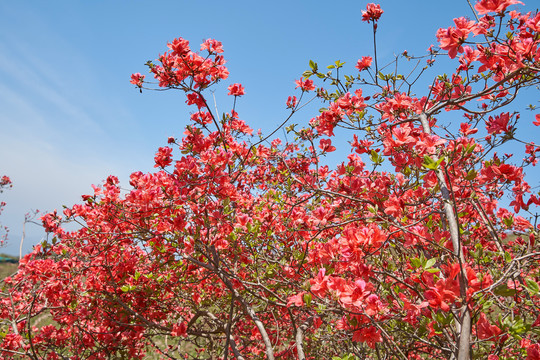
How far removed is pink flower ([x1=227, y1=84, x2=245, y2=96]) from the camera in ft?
Answer: 9.31

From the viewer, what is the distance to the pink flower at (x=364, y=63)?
8.91 ft

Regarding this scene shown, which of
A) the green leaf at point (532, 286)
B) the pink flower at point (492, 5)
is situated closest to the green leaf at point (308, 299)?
the green leaf at point (532, 286)

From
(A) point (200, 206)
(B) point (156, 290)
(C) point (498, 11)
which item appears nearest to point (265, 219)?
(A) point (200, 206)

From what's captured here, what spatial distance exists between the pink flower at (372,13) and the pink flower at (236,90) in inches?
47.8

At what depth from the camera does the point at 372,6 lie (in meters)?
2.41

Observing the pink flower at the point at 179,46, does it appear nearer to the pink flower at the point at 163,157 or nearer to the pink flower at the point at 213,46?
the pink flower at the point at 213,46

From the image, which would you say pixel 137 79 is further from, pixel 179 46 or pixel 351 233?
pixel 351 233

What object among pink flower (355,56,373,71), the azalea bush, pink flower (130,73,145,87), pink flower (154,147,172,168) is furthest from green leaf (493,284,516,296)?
pink flower (130,73,145,87)

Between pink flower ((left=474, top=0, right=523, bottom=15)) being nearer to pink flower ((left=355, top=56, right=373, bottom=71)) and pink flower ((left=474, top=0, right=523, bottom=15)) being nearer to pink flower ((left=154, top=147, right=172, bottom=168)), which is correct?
pink flower ((left=355, top=56, right=373, bottom=71))

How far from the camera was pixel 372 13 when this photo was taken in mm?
2428

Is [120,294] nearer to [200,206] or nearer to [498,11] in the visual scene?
[200,206]

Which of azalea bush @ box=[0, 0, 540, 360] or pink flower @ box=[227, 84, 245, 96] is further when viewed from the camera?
pink flower @ box=[227, 84, 245, 96]

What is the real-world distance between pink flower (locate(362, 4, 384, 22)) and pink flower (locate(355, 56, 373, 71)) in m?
0.34

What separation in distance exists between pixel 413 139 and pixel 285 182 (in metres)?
2.36
